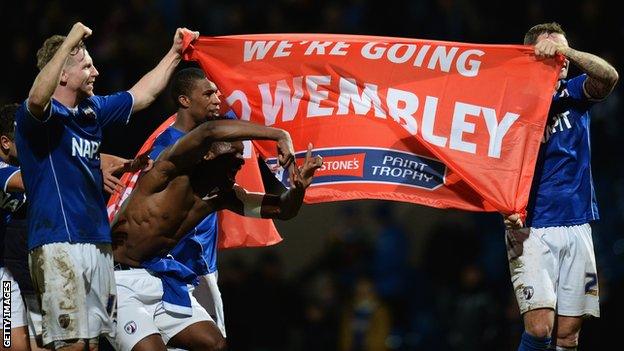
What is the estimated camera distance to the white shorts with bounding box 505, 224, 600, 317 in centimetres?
775

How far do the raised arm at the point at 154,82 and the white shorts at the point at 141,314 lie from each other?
1.08 m

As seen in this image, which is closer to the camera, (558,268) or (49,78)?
(49,78)

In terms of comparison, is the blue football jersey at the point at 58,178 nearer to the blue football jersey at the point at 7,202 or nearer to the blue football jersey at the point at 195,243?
the blue football jersey at the point at 7,202

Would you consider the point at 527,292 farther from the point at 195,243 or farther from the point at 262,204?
the point at 195,243

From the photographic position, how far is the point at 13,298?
303 inches

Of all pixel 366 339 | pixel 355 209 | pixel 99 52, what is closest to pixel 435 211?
pixel 355 209

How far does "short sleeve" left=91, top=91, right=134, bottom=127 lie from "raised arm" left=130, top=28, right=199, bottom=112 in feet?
0.30

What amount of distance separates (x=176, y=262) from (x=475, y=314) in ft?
15.5

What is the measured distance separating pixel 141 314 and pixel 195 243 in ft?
2.55

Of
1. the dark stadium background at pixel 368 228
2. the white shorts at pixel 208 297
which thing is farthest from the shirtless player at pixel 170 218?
the dark stadium background at pixel 368 228

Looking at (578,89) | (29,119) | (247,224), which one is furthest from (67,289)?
(578,89)

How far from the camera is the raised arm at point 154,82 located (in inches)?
288

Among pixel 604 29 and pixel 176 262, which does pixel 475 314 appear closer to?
pixel 604 29

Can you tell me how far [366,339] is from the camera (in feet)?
40.8
